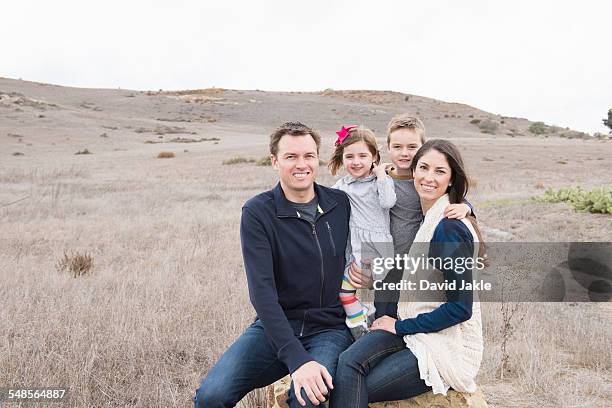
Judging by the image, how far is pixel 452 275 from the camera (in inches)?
97.3

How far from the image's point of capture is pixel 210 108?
218 feet

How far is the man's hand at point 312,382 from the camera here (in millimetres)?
2420

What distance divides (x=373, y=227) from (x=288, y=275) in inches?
28.4

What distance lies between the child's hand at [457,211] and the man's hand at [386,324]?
71 centimetres

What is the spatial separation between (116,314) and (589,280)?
625 centimetres

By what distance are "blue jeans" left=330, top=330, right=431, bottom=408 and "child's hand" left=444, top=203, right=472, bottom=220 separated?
0.80 metres

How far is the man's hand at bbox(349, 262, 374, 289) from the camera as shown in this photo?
3.06 m

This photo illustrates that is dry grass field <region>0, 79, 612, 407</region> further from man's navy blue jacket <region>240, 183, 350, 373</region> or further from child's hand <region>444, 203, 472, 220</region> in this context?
child's hand <region>444, 203, 472, 220</region>

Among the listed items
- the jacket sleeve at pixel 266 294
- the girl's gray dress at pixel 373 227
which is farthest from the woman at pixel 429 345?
the girl's gray dress at pixel 373 227

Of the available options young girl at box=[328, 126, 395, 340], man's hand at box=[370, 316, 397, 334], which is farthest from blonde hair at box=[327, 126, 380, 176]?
man's hand at box=[370, 316, 397, 334]

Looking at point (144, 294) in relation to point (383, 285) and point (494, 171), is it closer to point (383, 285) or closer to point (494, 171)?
point (383, 285)

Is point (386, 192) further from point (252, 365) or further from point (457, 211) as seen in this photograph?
point (252, 365)

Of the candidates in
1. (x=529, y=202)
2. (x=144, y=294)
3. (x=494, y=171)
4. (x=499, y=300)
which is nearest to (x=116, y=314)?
(x=144, y=294)

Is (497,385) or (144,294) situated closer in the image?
(497,385)
